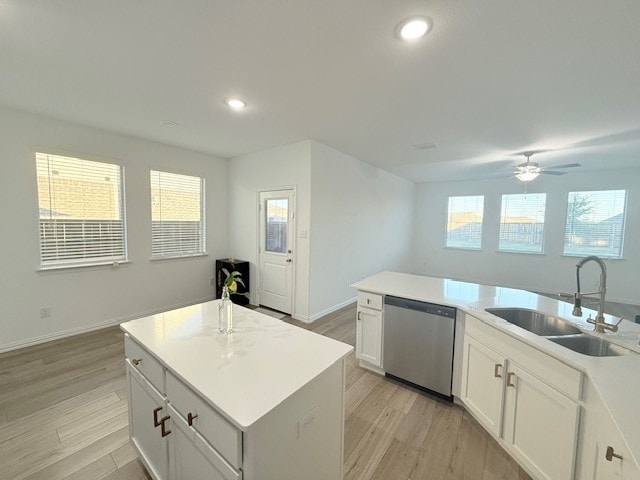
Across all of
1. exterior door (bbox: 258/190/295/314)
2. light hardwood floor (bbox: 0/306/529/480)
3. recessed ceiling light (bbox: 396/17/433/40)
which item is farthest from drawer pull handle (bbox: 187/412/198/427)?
exterior door (bbox: 258/190/295/314)

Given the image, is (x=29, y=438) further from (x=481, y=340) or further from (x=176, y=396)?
(x=481, y=340)

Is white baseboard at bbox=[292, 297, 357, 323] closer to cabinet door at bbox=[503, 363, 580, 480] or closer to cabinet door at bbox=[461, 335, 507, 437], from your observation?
cabinet door at bbox=[461, 335, 507, 437]

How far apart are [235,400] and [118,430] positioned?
5.70ft

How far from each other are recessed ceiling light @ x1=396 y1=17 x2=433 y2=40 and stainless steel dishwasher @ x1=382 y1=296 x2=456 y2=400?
197cm

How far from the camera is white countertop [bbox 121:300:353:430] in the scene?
0.96 meters

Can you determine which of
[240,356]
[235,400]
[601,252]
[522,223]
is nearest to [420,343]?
[240,356]

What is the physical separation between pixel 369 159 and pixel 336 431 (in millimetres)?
4450

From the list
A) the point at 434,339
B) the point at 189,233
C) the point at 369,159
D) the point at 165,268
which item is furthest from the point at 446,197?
the point at 165,268

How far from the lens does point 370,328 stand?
2.65m

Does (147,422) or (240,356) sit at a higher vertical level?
(240,356)

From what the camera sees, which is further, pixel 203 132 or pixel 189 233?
pixel 189 233

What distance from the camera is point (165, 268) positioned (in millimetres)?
A: 4266

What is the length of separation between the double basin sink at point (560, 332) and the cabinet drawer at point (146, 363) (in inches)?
86.0

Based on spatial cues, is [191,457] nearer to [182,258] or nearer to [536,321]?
[536,321]
